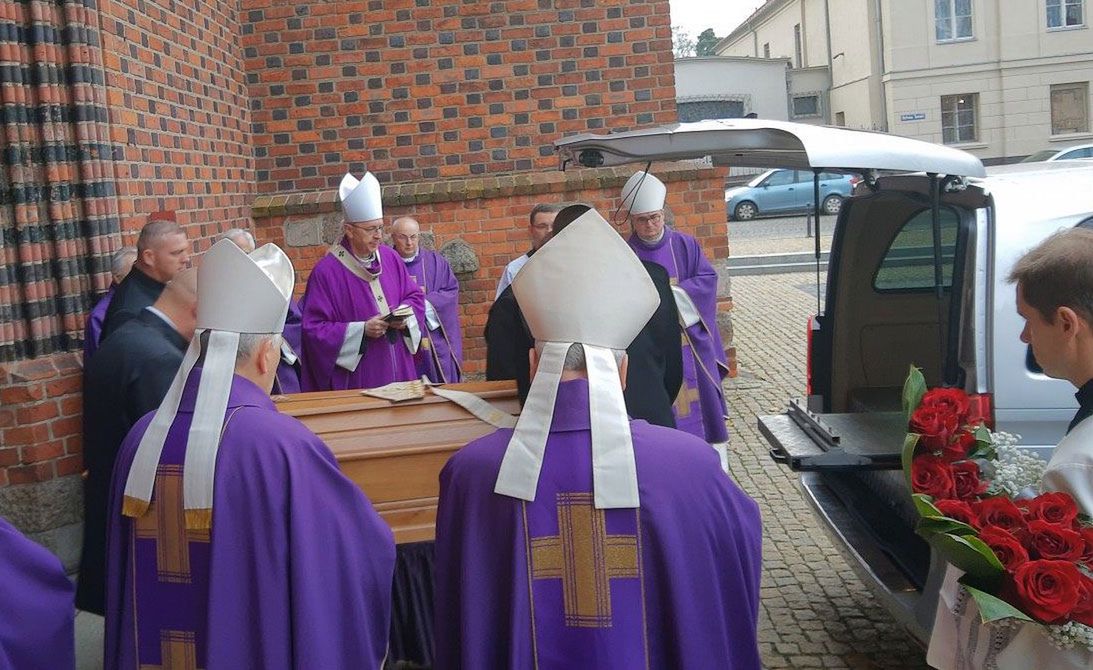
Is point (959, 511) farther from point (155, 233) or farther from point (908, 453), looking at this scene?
point (155, 233)

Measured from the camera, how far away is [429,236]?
861 cm

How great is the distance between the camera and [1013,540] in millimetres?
2359

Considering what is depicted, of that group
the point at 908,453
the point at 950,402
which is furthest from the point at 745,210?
the point at 908,453

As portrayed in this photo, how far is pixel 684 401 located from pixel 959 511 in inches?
142

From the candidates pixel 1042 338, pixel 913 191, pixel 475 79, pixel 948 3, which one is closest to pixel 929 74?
pixel 948 3

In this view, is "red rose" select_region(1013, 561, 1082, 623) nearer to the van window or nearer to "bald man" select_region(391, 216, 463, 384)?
the van window

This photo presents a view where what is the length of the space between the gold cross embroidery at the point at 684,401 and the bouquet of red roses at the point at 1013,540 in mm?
3211

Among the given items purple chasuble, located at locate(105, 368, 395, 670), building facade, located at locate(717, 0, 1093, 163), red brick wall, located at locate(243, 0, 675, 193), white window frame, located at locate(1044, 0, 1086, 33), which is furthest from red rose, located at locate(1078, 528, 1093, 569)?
white window frame, located at locate(1044, 0, 1086, 33)

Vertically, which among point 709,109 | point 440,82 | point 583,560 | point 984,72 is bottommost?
point 583,560

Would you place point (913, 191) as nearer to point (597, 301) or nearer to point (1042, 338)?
point (1042, 338)

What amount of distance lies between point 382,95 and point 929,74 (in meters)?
30.0

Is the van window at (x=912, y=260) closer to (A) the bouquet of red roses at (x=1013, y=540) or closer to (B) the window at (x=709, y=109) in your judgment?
(A) the bouquet of red roses at (x=1013, y=540)

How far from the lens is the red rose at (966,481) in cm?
279

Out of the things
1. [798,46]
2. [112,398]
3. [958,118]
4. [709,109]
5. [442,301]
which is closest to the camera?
[112,398]
